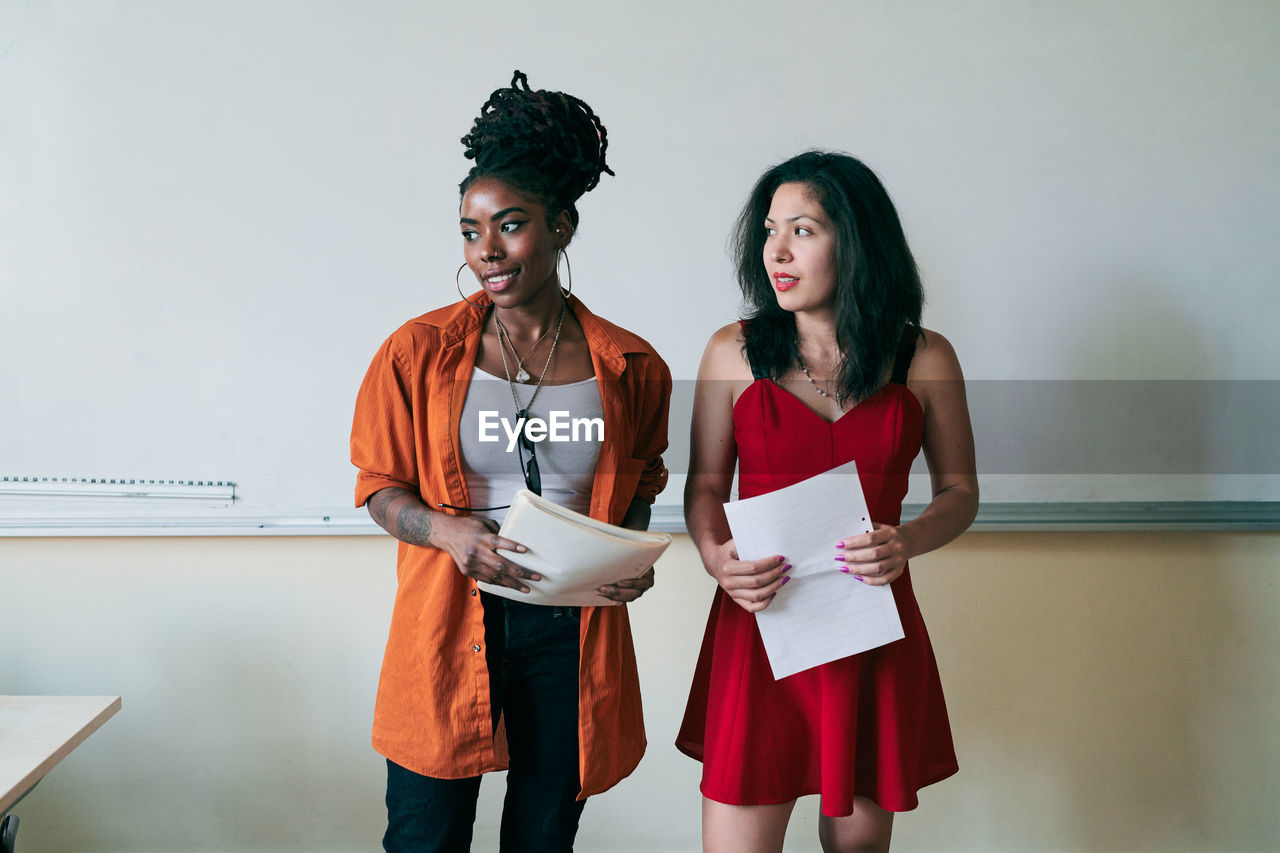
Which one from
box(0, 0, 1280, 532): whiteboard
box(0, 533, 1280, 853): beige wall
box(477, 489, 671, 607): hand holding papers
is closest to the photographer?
box(477, 489, 671, 607): hand holding papers

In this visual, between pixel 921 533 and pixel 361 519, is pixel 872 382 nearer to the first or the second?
pixel 921 533

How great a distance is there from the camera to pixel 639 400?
1402 millimetres

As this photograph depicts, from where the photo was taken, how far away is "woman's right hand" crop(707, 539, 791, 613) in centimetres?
125

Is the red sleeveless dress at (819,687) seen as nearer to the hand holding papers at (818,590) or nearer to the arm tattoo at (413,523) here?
the hand holding papers at (818,590)

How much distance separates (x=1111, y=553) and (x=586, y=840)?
1515mm

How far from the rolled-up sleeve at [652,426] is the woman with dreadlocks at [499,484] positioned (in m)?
0.05

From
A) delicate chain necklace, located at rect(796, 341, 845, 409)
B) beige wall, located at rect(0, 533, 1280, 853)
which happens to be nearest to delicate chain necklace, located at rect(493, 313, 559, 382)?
delicate chain necklace, located at rect(796, 341, 845, 409)

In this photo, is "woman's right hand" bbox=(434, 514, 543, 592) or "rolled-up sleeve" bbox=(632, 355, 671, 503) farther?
"rolled-up sleeve" bbox=(632, 355, 671, 503)

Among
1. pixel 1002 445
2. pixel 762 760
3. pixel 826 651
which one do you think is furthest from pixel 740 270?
pixel 1002 445

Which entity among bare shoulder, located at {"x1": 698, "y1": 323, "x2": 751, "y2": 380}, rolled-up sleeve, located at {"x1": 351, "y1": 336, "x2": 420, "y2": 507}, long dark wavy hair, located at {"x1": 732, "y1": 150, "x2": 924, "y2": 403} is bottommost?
rolled-up sleeve, located at {"x1": 351, "y1": 336, "x2": 420, "y2": 507}

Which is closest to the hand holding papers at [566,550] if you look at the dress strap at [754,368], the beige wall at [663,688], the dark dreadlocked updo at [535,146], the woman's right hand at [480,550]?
the woman's right hand at [480,550]

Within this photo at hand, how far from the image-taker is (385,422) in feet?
4.09

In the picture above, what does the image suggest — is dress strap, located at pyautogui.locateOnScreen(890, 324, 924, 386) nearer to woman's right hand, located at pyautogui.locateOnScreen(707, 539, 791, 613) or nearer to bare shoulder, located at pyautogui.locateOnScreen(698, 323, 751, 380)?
bare shoulder, located at pyautogui.locateOnScreen(698, 323, 751, 380)

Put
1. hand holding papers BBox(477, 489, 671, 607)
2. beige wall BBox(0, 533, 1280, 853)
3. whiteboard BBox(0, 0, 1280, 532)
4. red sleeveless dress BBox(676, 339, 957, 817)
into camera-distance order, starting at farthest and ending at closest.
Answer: beige wall BBox(0, 533, 1280, 853) → whiteboard BBox(0, 0, 1280, 532) → red sleeveless dress BBox(676, 339, 957, 817) → hand holding papers BBox(477, 489, 671, 607)
